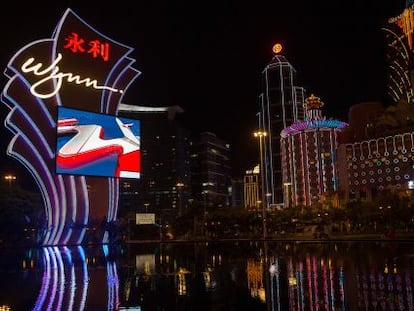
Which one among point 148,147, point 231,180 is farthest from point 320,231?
point 231,180

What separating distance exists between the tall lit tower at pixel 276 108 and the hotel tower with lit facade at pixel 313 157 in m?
19.7

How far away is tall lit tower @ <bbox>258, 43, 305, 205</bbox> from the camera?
508 ft

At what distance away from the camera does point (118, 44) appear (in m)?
52.5

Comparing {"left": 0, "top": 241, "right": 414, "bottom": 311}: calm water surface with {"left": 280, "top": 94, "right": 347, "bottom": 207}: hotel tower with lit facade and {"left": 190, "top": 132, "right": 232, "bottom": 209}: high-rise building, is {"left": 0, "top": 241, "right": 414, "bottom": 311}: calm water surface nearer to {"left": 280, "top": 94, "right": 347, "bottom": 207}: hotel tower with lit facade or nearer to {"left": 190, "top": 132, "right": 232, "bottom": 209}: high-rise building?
{"left": 280, "top": 94, "right": 347, "bottom": 207}: hotel tower with lit facade

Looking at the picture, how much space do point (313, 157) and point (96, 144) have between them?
303ft

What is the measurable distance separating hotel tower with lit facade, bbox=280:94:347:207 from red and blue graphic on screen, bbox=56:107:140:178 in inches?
3296

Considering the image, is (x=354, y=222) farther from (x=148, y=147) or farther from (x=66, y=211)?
(x=148, y=147)

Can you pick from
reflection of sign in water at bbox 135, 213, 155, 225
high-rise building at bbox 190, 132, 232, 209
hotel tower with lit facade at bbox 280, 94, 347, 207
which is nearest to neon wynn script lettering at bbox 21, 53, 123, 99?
reflection of sign in water at bbox 135, 213, 155, 225

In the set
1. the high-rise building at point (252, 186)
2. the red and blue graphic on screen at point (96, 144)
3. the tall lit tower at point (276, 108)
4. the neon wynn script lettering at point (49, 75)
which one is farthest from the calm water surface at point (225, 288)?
the high-rise building at point (252, 186)

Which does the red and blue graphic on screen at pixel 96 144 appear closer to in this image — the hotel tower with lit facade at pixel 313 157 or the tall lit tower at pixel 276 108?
the hotel tower with lit facade at pixel 313 157

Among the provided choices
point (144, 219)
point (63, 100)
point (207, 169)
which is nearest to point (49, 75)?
point (63, 100)

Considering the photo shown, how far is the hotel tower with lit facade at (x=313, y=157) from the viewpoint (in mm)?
127812

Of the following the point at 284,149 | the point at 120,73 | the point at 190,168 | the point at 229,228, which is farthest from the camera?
the point at 190,168

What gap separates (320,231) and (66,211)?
2533 cm
